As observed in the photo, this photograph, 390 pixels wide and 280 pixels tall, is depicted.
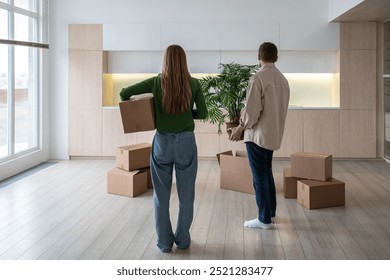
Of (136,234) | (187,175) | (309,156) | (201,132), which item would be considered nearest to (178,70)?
(187,175)

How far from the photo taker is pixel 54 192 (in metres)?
6.45

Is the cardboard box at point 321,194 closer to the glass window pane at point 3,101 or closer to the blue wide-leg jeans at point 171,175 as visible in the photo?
the blue wide-leg jeans at point 171,175

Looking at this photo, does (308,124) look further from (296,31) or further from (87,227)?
(87,227)

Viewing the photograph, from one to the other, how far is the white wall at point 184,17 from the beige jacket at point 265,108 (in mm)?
4430

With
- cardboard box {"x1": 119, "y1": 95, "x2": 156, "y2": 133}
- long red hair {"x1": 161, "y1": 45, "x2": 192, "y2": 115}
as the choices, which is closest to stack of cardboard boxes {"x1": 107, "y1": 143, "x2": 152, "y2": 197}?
cardboard box {"x1": 119, "y1": 95, "x2": 156, "y2": 133}

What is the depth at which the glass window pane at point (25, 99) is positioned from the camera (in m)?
7.92

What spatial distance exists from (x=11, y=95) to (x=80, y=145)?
1759 millimetres

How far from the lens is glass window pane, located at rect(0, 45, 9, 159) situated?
735 cm

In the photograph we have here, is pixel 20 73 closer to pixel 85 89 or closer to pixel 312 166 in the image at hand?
pixel 85 89

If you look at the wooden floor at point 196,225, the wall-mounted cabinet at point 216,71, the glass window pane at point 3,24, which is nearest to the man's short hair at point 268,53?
the wooden floor at point 196,225

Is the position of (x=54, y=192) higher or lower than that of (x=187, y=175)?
lower

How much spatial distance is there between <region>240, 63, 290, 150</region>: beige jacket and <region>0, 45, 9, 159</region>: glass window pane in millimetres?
4063

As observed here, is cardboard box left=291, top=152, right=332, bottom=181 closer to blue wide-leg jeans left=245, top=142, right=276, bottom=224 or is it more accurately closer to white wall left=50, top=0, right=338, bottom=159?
blue wide-leg jeans left=245, top=142, right=276, bottom=224

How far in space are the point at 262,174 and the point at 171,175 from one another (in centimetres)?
95
